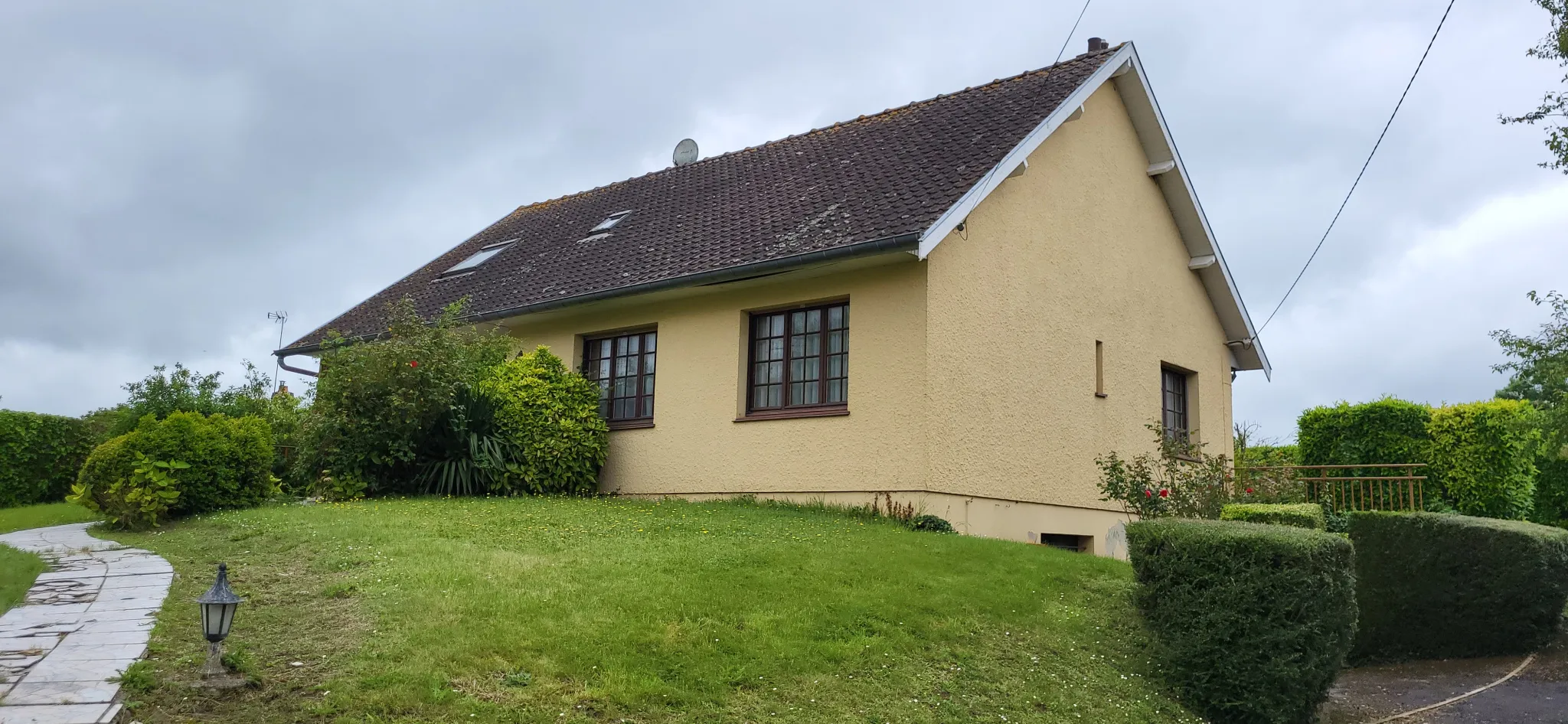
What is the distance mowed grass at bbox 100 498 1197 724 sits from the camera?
231 inches

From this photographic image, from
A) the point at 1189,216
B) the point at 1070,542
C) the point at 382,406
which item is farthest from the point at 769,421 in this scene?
the point at 1189,216

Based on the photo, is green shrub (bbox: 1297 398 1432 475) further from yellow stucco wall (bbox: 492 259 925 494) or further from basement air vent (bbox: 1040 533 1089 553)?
yellow stucco wall (bbox: 492 259 925 494)

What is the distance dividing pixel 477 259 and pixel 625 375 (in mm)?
6601

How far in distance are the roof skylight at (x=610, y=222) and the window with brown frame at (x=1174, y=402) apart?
923cm

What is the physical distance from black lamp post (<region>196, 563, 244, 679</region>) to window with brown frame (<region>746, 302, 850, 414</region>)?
7.62 meters

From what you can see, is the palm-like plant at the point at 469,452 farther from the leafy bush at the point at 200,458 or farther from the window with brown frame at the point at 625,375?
the leafy bush at the point at 200,458

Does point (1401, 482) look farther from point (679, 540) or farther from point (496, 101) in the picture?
point (496, 101)

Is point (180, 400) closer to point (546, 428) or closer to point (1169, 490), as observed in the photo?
point (546, 428)

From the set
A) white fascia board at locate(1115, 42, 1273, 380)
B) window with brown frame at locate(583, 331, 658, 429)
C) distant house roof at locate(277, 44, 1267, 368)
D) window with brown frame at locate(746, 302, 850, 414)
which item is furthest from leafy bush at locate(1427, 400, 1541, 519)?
window with brown frame at locate(583, 331, 658, 429)

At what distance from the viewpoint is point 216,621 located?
5727 mm

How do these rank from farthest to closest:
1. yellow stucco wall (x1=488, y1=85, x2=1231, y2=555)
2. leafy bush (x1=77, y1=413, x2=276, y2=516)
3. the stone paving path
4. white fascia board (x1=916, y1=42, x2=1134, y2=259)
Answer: leafy bush (x1=77, y1=413, x2=276, y2=516), yellow stucco wall (x1=488, y1=85, x2=1231, y2=555), white fascia board (x1=916, y1=42, x2=1134, y2=259), the stone paving path

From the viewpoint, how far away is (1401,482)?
1692cm

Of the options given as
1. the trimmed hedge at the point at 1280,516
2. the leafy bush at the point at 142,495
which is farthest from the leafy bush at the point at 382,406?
the trimmed hedge at the point at 1280,516

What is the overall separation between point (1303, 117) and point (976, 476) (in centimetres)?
611
